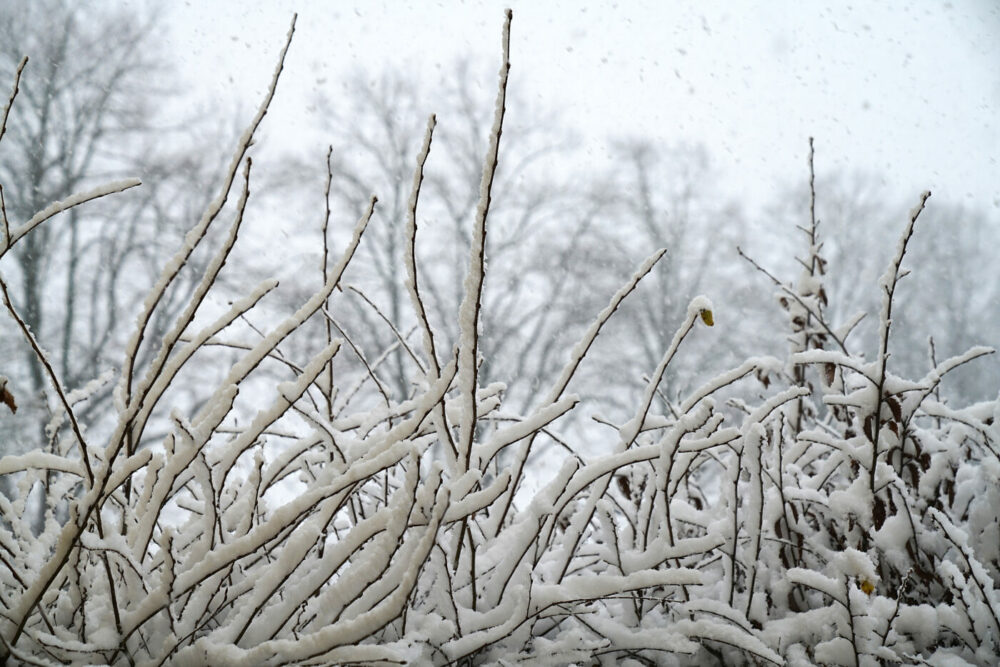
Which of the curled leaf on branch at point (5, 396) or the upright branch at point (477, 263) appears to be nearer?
the upright branch at point (477, 263)

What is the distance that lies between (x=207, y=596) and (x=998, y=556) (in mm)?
1096

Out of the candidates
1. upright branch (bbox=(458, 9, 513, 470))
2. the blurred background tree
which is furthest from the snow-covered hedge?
the blurred background tree

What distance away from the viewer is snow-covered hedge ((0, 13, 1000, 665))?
550 millimetres

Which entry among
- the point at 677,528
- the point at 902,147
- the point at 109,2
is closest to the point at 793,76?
the point at 902,147

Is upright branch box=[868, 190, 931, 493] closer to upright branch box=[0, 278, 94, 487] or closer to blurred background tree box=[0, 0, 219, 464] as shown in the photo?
upright branch box=[0, 278, 94, 487]

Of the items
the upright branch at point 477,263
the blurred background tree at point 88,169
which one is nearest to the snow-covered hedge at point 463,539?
the upright branch at point 477,263

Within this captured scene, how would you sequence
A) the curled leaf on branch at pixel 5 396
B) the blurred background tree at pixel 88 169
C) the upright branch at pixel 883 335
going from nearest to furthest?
the curled leaf on branch at pixel 5 396, the upright branch at pixel 883 335, the blurred background tree at pixel 88 169

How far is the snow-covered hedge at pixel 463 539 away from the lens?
0.55 meters

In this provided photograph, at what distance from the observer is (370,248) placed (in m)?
10.6

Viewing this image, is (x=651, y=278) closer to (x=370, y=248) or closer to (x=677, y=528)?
(x=370, y=248)

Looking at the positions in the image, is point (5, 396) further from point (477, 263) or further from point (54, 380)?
point (477, 263)

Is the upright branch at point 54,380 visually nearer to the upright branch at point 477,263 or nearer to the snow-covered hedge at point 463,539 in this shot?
the snow-covered hedge at point 463,539

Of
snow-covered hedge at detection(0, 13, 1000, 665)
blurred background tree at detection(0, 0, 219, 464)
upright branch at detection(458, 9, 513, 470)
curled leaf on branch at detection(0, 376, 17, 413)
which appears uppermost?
blurred background tree at detection(0, 0, 219, 464)

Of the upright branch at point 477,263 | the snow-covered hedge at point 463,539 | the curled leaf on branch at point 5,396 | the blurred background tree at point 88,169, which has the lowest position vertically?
the snow-covered hedge at point 463,539
